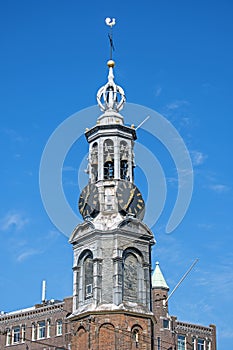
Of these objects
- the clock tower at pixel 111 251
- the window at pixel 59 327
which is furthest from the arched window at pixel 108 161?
the window at pixel 59 327

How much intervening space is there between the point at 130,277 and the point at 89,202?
8020 mm

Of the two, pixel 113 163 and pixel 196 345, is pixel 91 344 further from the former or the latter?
pixel 196 345

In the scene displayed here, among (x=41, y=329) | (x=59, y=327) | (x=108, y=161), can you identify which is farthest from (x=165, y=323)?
(x=108, y=161)

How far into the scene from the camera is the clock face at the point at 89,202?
74.1 m

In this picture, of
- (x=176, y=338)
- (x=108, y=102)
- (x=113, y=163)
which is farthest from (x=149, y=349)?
(x=176, y=338)

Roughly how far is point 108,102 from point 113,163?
7.14m

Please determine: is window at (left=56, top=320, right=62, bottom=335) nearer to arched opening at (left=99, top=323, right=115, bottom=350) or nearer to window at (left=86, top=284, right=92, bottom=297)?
window at (left=86, top=284, right=92, bottom=297)

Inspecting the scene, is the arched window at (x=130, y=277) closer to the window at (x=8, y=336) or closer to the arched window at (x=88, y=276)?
the arched window at (x=88, y=276)

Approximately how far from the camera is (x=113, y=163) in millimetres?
75938

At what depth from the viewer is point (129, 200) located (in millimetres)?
74188

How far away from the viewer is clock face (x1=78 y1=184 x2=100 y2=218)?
74.1 m

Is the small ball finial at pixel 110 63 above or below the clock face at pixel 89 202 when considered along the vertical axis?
above

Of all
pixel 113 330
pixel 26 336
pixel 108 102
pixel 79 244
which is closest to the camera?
pixel 113 330

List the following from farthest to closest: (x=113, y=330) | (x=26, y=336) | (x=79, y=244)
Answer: (x=26, y=336) → (x=79, y=244) → (x=113, y=330)
